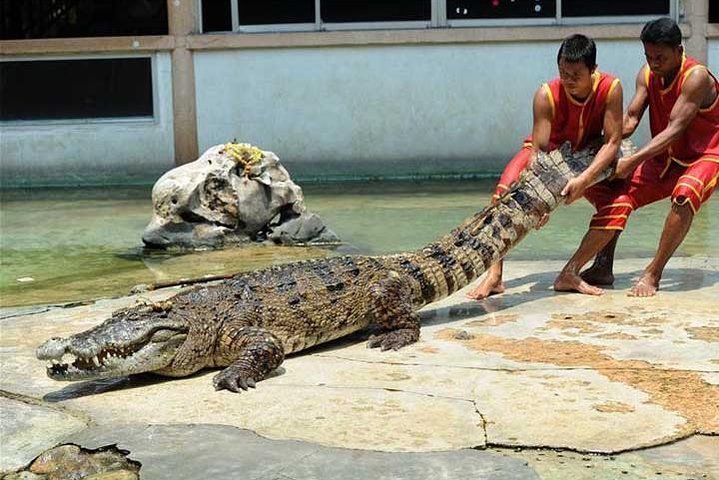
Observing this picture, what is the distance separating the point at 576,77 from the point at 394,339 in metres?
1.82

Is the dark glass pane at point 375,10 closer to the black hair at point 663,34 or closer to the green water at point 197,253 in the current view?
the green water at point 197,253

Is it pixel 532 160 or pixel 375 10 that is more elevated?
pixel 375 10

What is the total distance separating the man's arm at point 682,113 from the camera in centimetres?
602

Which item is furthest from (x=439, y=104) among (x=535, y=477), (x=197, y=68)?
(x=535, y=477)

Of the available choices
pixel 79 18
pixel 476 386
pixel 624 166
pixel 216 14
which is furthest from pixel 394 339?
pixel 79 18

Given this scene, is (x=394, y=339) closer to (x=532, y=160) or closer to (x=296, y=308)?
(x=296, y=308)

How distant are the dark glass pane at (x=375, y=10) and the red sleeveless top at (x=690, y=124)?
672 cm

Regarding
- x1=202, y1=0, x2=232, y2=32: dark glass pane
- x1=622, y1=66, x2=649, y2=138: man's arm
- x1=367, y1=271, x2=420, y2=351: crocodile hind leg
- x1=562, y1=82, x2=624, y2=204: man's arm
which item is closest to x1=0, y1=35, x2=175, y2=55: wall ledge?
x1=202, y1=0, x2=232, y2=32: dark glass pane

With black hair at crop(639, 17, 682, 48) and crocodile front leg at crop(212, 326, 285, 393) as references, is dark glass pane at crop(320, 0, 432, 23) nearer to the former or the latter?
black hair at crop(639, 17, 682, 48)

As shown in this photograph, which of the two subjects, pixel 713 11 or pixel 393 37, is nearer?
pixel 393 37

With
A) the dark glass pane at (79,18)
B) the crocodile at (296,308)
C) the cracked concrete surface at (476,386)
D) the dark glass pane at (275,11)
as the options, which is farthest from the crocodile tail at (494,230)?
the dark glass pane at (79,18)

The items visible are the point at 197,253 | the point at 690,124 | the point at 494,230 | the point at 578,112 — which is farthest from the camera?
the point at 197,253

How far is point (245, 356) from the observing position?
4695 millimetres

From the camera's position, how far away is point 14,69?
42.8 ft
